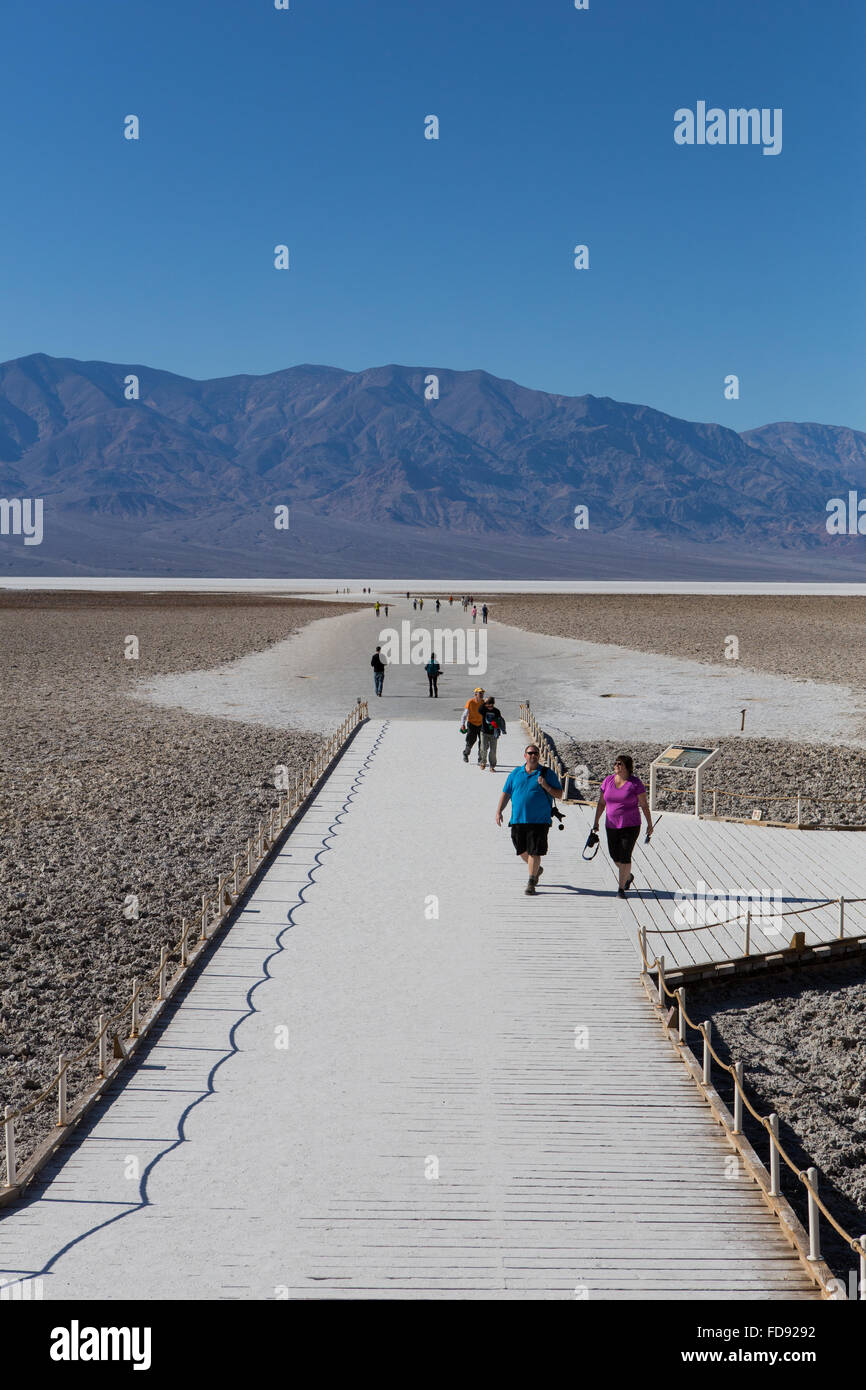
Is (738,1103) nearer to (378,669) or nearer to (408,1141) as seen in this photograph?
(408,1141)

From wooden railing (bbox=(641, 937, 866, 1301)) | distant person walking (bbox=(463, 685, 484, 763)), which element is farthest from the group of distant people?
distant person walking (bbox=(463, 685, 484, 763))

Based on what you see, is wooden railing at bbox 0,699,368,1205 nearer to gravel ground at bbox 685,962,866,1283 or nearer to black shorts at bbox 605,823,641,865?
black shorts at bbox 605,823,641,865

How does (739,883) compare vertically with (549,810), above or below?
below

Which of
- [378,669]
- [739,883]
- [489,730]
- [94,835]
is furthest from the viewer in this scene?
[378,669]

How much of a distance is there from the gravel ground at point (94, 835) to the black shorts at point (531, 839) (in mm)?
3861

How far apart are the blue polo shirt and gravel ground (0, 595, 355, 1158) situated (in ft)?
13.0

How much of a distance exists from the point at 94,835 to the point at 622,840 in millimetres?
8301

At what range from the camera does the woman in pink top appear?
39.6 ft

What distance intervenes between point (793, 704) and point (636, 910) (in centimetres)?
2167

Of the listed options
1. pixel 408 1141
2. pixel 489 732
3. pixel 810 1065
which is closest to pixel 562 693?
pixel 489 732

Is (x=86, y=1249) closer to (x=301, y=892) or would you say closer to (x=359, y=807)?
(x=301, y=892)

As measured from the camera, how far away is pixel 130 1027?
9.07m

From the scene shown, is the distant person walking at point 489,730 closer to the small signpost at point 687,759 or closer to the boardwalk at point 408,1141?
the small signpost at point 687,759

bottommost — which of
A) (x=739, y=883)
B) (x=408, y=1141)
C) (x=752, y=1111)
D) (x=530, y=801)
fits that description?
(x=408, y=1141)
